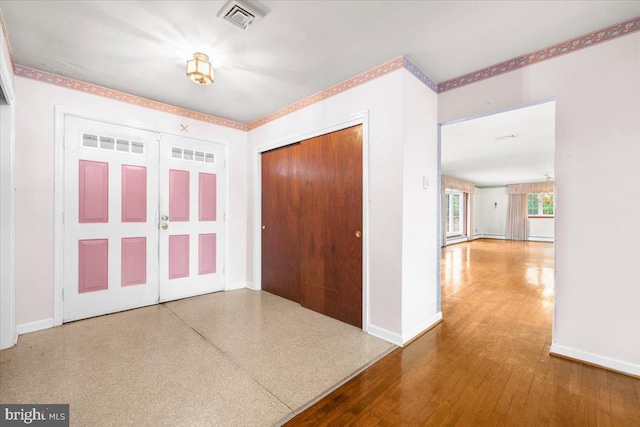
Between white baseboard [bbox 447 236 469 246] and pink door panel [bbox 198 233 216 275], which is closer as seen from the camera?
pink door panel [bbox 198 233 216 275]

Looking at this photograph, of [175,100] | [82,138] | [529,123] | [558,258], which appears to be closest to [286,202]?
[175,100]

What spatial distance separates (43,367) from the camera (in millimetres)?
2000

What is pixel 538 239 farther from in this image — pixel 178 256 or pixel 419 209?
pixel 178 256

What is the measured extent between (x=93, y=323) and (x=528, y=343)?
4.35 m

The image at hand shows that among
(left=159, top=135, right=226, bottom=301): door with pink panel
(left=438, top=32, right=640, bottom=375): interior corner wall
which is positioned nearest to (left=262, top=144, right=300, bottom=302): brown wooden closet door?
(left=159, top=135, right=226, bottom=301): door with pink panel

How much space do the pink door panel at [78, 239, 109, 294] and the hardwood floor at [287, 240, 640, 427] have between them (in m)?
2.84

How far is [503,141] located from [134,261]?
20.8ft

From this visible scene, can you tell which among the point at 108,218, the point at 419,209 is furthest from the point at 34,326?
the point at 419,209

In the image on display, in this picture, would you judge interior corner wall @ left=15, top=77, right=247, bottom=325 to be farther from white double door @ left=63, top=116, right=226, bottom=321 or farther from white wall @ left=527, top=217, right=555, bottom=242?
white wall @ left=527, top=217, right=555, bottom=242

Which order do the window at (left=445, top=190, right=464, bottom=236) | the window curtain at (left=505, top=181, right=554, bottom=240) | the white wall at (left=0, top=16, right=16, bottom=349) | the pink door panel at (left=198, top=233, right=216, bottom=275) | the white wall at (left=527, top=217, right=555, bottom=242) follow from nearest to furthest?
1. the white wall at (left=0, top=16, right=16, bottom=349)
2. the pink door panel at (left=198, top=233, right=216, bottom=275)
3. the window at (left=445, top=190, right=464, bottom=236)
4. the white wall at (left=527, top=217, right=555, bottom=242)
5. the window curtain at (left=505, top=181, right=554, bottom=240)

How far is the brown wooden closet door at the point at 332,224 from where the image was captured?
275cm

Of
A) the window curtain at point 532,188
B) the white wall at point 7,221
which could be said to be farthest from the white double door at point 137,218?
the window curtain at point 532,188

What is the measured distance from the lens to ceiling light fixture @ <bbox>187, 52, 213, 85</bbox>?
2.28 metres

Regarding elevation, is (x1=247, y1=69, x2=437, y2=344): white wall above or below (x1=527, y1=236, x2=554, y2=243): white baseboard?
above
